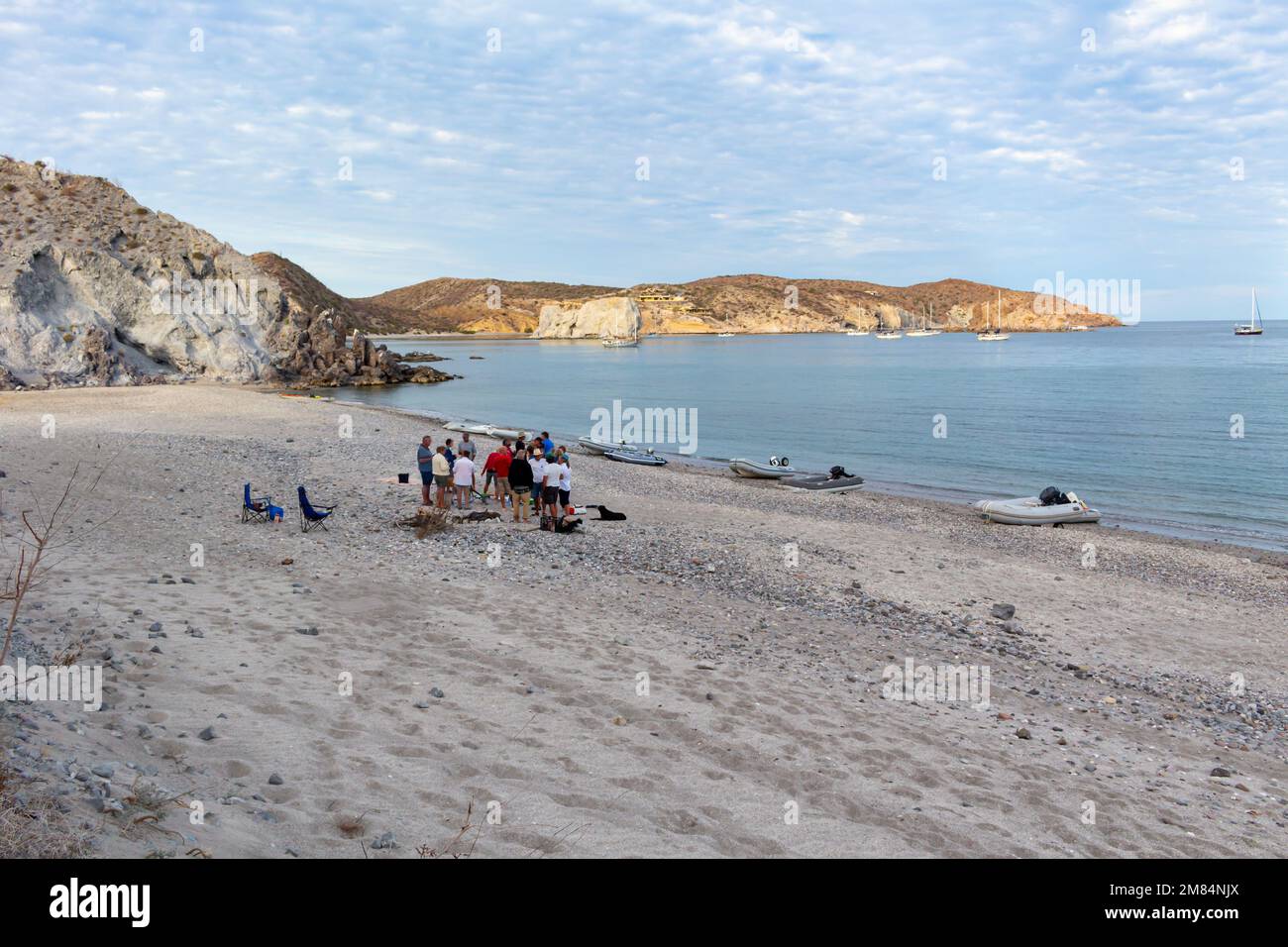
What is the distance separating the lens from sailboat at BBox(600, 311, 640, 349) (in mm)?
176525

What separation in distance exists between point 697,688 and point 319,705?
3.42m

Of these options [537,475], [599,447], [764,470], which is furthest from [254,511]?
[599,447]

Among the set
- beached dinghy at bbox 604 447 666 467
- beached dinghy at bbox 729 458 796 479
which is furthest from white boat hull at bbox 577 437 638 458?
beached dinghy at bbox 729 458 796 479

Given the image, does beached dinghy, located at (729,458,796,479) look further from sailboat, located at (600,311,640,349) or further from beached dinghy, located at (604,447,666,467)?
sailboat, located at (600,311,640,349)

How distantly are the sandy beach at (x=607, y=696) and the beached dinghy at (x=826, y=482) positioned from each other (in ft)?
35.3

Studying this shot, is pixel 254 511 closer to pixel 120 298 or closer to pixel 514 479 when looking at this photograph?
pixel 514 479

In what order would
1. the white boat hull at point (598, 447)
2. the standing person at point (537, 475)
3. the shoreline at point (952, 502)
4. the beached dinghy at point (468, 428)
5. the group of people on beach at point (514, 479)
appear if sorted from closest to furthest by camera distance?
the group of people on beach at point (514, 479), the standing person at point (537, 475), the shoreline at point (952, 502), the white boat hull at point (598, 447), the beached dinghy at point (468, 428)

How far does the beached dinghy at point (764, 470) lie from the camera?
95.3ft

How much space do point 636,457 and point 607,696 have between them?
2508cm

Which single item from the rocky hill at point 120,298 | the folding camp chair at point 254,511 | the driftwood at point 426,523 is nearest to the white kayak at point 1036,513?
the driftwood at point 426,523

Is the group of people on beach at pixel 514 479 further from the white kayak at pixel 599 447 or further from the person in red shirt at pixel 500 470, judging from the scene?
the white kayak at pixel 599 447

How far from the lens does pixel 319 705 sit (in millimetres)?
6578

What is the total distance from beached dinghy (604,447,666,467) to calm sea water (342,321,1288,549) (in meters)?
5.05
